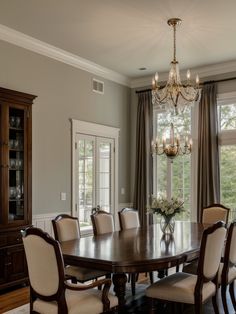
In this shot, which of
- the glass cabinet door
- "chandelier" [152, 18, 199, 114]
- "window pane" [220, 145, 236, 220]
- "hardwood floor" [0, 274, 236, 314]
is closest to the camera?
"hardwood floor" [0, 274, 236, 314]

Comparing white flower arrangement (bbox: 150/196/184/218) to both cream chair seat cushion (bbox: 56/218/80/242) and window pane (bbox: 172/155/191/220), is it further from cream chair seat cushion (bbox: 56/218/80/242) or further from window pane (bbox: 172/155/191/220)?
window pane (bbox: 172/155/191/220)

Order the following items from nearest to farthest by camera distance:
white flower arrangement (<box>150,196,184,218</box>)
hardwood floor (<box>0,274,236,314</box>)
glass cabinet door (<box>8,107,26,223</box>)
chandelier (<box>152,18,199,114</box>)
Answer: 1. hardwood floor (<box>0,274,236,314</box>)
2. white flower arrangement (<box>150,196,184,218</box>)
3. chandelier (<box>152,18,199,114</box>)
4. glass cabinet door (<box>8,107,26,223</box>)

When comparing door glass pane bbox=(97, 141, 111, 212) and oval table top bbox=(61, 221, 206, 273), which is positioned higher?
door glass pane bbox=(97, 141, 111, 212)

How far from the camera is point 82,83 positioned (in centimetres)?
655

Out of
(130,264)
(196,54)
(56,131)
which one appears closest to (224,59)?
(196,54)

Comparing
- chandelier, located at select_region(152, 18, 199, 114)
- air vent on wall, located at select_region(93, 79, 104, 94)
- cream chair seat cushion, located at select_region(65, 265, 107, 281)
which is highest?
air vent on wall, located at select_region(93, 79, 104, 94)

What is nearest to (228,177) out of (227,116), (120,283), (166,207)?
(227,116)

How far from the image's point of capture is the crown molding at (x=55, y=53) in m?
5.18

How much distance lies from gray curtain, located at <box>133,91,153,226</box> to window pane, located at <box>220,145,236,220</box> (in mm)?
1443

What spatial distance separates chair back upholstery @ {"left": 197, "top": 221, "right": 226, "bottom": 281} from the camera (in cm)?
330

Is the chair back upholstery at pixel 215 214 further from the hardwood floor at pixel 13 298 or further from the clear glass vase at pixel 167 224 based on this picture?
the hardwood floor at pixel 13 298

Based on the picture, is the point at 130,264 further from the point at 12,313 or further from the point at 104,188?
the point at 104,188

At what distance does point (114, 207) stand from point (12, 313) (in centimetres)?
341

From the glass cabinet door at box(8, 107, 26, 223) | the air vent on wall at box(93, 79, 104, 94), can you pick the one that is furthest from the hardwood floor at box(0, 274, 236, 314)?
the air vent on wall at box(93, 79, 104, 94)
